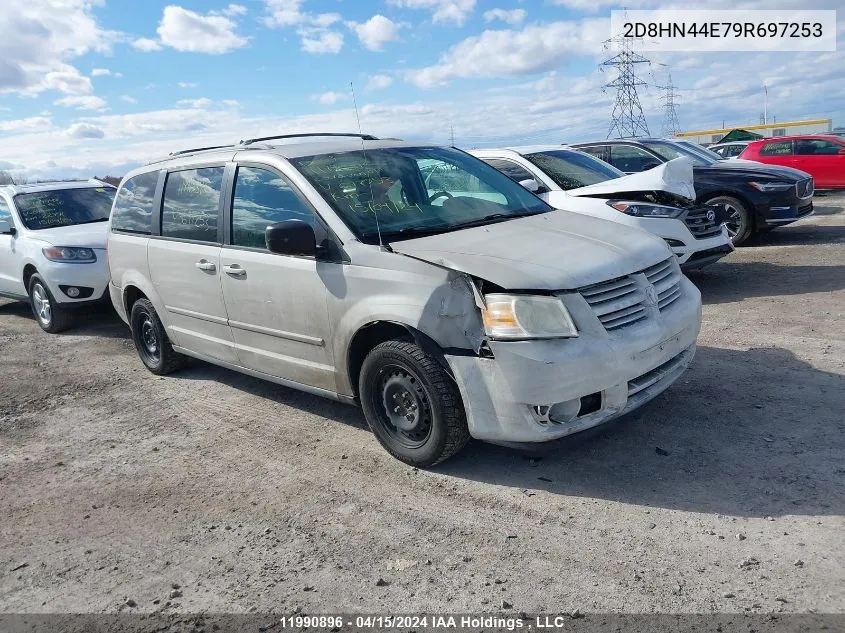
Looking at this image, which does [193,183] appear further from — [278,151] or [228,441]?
[228,441]

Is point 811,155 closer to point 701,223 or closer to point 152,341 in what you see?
point 701,223

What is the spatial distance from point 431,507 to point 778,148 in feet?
57.2

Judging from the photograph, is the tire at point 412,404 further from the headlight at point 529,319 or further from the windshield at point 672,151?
the windshield at point 672,151

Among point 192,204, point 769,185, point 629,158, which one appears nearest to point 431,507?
point 192,204

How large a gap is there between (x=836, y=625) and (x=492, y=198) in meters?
3.26

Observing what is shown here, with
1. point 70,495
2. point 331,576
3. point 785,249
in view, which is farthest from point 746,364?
point 785,249

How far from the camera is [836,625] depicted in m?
2.54

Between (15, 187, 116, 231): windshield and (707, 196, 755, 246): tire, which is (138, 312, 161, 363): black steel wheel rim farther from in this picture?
(707, 196, 755, 246): tire

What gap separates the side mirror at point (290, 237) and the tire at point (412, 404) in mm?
747

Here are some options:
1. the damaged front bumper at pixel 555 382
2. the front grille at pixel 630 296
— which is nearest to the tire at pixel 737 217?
the front grille at pixel 630 296

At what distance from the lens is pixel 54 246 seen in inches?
328

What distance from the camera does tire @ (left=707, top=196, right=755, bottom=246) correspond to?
10.4 metres

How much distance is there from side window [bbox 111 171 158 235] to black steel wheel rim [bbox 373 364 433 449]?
2.90 m

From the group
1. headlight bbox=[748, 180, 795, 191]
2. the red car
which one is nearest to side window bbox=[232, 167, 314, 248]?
headlight bbox=[748, 180, 795, 191]
